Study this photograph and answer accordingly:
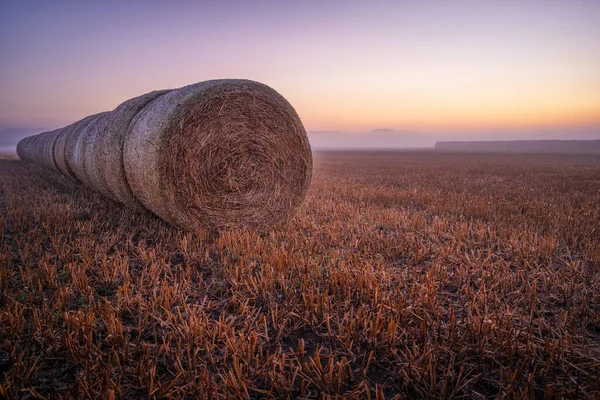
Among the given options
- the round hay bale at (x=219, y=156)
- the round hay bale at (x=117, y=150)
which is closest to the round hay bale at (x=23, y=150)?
the round hay bale at (x=117, y=150)

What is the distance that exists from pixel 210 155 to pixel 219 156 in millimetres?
147

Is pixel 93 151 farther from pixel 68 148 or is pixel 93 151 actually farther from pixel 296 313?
pixel 296 313

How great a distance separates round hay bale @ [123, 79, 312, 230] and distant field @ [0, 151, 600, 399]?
20.1 inches

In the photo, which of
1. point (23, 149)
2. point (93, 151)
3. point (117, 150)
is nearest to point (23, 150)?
point (23, 149)

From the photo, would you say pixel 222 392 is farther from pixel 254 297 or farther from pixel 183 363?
pixel 254 297

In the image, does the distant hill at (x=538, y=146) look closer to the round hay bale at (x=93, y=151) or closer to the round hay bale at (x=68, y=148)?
the round hay bale at (x=68, y=148)

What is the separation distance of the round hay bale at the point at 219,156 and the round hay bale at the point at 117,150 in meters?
0.31

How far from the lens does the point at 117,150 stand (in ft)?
18.6

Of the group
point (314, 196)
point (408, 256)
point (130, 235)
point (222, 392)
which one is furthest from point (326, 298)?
point (314, 196)

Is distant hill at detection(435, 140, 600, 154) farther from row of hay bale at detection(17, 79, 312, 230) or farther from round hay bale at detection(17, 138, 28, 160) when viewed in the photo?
round hay bale at detection(17, 138, 28, 160)

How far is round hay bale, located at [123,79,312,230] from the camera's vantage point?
4.81 metres

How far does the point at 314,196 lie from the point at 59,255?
622 cm

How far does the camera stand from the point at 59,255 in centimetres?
416

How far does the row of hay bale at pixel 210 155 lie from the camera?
190 inches
